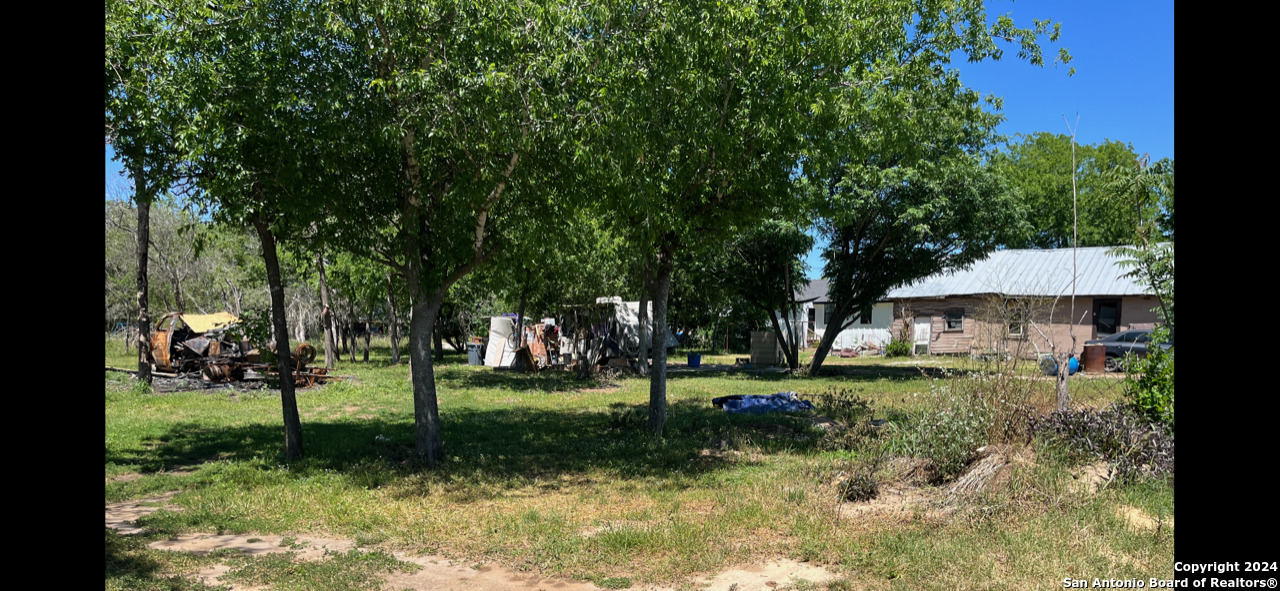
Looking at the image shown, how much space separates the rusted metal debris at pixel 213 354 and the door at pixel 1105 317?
28.6 metres

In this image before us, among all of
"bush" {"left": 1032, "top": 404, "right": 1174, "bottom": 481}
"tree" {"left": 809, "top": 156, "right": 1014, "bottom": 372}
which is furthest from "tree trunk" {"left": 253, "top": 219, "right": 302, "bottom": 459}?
"tree" {"left": 809, "top": 156, "right": 1014, "bottom": 372}

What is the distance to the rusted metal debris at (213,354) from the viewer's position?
19266mm

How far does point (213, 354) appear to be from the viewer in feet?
66.9

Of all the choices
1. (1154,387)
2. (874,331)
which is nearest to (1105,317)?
(874,331)

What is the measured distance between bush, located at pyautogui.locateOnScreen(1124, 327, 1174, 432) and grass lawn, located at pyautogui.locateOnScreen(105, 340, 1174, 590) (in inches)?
40.0

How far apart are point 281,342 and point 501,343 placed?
1756cm

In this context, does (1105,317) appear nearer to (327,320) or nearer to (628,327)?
(628,327)

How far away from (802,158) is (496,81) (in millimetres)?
5063

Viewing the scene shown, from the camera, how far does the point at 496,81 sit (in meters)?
7.67

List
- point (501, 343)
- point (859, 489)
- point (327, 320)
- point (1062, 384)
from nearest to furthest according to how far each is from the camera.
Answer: point (859, 489) → point (1062, 384) → point (327, 320) → point (501, 343)

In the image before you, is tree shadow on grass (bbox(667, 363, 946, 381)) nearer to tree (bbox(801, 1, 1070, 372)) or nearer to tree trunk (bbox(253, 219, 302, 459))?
tree (bbox(801, 1, 1070, 372))

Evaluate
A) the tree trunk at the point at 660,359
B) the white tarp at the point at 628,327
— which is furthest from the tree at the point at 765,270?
the tree trunk at the point at 660,359

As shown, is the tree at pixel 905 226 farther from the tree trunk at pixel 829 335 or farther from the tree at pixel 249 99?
the tree at pixel 249 99
